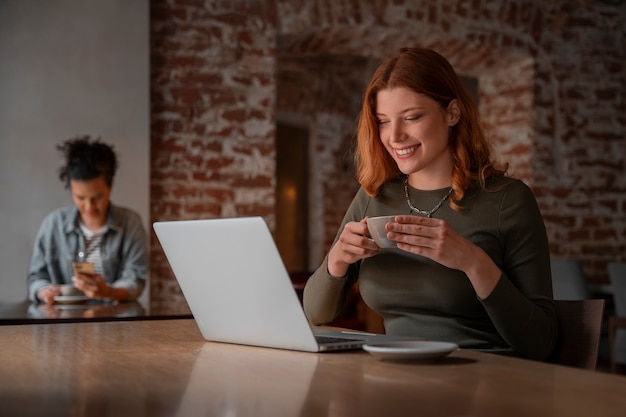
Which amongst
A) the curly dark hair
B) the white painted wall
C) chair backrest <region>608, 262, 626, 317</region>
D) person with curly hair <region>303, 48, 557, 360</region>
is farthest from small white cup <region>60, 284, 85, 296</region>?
chair backrest <region>608, 262, 626, 317</region>

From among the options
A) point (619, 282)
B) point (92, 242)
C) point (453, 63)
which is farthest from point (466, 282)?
point (453, 63)

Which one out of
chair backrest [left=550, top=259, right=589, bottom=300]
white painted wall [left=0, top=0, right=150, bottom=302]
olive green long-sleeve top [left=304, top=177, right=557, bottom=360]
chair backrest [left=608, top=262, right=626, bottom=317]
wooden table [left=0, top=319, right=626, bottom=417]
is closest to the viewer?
wooden table [left=0, top=319, right=626, bottom=417]

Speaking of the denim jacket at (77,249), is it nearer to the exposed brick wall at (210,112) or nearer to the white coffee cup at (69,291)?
the white coffee cup at (69,291)

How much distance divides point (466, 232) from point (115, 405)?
1136 millimetres

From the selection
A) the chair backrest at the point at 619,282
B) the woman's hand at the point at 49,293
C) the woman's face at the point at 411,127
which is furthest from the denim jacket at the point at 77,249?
the chair backrest at the point at 619,282

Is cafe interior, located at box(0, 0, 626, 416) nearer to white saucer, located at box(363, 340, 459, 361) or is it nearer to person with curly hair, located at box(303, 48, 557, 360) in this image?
white saucer, located at box(363, 340, 459, 361)

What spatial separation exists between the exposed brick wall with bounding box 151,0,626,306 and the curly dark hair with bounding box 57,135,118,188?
723mm

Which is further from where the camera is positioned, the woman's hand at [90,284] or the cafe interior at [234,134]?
the woman's hand at [90,284]

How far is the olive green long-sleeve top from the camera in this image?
201 cm

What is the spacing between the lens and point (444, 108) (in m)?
2.22

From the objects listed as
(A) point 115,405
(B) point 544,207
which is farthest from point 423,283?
(B) point 544,207

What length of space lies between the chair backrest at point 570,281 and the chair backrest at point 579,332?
3417 mm

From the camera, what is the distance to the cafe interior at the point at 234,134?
1578 millimetres

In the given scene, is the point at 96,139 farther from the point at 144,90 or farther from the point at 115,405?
the point at 115,405
